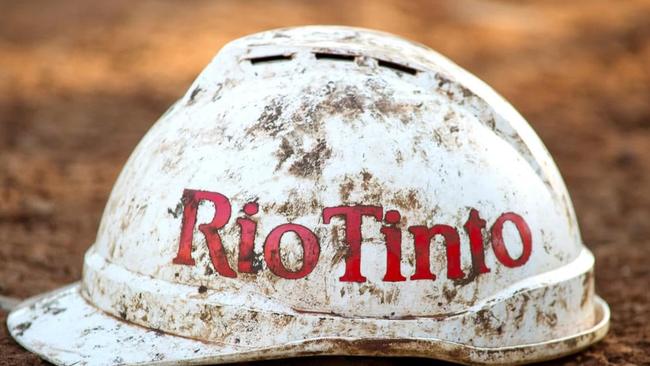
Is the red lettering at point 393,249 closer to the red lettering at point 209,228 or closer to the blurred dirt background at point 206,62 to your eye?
the blurred dirt background at point 206,62

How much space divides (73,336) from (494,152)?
1.55 meters

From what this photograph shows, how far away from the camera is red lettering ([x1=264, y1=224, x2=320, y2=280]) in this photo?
10.2 feet

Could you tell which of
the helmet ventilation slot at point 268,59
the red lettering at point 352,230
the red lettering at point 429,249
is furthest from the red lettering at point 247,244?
the helmet ventilation slot at point 268,59

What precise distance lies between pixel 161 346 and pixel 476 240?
1059 millimetres

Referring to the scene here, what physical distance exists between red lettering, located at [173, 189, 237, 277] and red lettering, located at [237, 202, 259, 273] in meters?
0.04

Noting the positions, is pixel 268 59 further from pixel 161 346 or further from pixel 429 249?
pixel 161 346

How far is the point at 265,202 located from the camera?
10.3ft

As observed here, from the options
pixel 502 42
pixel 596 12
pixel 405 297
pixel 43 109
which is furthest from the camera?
pixel 596 12

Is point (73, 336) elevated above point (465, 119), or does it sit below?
below

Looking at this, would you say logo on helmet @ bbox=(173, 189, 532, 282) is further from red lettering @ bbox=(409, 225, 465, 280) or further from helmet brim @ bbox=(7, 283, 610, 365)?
helmet brim @ bbox=(7, 283, 610, 365)

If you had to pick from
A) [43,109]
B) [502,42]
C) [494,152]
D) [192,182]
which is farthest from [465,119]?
[502,42]

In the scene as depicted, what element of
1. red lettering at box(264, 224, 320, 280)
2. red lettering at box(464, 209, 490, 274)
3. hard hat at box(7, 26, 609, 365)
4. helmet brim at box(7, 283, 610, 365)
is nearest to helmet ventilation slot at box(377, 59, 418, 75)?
hard hat at box(7, 26, 609, 365)

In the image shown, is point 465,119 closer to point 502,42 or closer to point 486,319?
point 486,319

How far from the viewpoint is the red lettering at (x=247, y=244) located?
3.14 m
